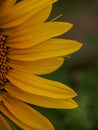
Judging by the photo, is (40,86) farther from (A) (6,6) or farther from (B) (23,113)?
(A) (6,6)

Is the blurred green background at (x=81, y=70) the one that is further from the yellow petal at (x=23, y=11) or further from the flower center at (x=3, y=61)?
the yellow petal at (x=23, y=11)

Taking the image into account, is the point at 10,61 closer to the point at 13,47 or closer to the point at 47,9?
the point at 13,47

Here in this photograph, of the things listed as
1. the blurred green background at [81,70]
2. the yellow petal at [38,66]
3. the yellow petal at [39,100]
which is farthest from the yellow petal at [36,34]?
the blurred green background at [81,70]

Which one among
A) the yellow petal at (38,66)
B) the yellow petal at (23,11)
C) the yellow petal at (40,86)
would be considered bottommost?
the yellow petal at (40,86)

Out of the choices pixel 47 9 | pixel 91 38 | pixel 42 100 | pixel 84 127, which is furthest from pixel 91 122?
pixel 47 9

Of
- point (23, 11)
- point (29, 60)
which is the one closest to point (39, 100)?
point (29, 60)

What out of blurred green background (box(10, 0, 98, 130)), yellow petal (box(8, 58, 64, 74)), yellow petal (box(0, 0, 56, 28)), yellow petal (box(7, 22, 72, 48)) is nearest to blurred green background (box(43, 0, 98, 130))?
blurred green background (box(10, 0, 98, 130))
